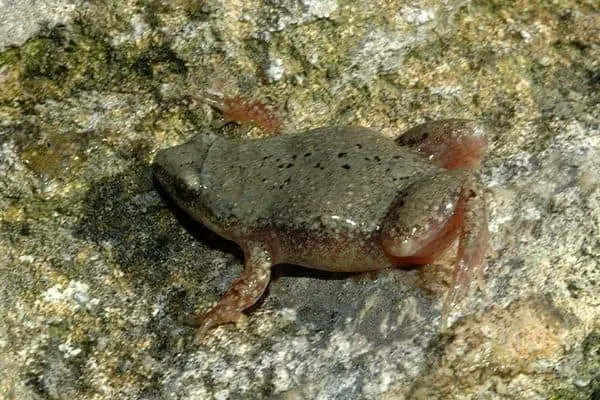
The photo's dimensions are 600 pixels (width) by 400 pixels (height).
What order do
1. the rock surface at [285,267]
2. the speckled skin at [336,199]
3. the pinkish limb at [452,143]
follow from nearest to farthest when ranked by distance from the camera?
the rock surface at [285,267], the speckled skin at [336,199], the pinkish limb at [452,143]

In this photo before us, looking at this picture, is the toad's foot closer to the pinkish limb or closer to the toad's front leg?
the toad's front leg

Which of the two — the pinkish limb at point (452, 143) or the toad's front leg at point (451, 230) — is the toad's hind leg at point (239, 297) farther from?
the pinkish limb at point (452, 143)

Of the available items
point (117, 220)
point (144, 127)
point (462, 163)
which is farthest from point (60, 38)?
point (462, 163)

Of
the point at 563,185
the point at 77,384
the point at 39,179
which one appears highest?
the point at 563,185

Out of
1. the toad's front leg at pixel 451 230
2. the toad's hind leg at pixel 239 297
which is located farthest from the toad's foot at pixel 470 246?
the toad's hind leg at pixel 239 297

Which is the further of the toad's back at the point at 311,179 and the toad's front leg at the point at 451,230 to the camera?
the toad's back at the point at 311,179

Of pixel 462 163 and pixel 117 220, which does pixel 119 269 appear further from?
pixel 462 163

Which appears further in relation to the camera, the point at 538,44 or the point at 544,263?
the point at 538,44

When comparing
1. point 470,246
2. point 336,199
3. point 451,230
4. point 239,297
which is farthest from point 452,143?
point 239,297
